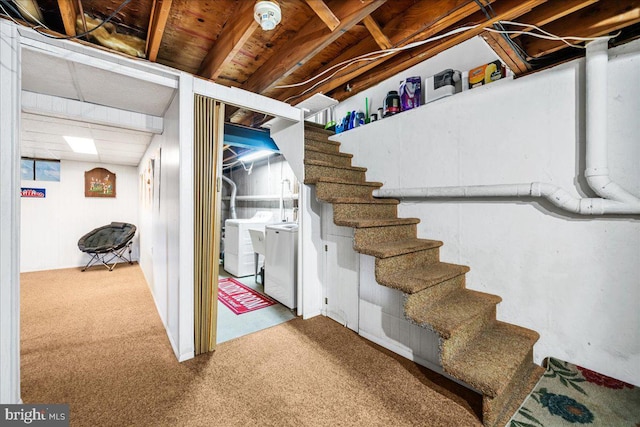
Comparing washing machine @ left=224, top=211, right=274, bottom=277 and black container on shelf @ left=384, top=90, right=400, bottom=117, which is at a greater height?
black container on shelf @ left=384, top=90, right=400, bottom=117

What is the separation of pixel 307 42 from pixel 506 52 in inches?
54.3

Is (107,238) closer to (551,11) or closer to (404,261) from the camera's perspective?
(404,261)

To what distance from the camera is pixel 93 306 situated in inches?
119

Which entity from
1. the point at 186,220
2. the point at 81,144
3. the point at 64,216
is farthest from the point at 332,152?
the point at 64,216

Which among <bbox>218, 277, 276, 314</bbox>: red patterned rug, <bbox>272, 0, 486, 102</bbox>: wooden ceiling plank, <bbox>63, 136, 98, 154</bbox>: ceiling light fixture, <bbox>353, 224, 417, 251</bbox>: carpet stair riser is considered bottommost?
<bbox>218, 277, 276, 314</bbox>: red patterned rug

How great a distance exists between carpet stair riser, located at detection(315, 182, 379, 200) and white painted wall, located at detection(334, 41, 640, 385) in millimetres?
591

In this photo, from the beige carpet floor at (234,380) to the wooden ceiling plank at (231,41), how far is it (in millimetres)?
2448

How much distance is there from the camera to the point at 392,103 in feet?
8.23

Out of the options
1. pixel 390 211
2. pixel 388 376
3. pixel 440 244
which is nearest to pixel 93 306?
pixel 388 376

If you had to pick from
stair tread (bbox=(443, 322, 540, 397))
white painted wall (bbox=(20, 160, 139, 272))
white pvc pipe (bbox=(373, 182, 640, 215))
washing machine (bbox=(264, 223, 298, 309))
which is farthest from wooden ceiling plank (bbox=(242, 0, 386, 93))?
white painted wall (bbox=(20, 160, 139, 272))

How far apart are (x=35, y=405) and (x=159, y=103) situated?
2316mm

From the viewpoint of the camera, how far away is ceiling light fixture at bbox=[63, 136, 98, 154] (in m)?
3.46

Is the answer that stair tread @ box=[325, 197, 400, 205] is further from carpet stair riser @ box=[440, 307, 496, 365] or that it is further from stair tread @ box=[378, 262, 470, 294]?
carpet stair riser @ box=[440, 307, 496, 365]

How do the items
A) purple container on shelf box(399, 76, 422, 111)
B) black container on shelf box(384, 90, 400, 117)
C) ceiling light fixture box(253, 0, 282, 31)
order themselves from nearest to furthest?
ceiling light fixture box(253, 0, 282, 31), purple container on shelf box(399, 76, 422, 111), black container on shelf box(384, 90, 400, 117)
